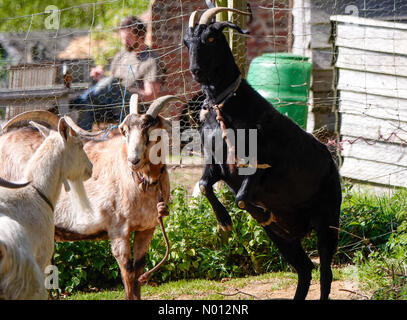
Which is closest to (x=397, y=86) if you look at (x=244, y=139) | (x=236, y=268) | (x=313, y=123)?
(x=313, y=123)

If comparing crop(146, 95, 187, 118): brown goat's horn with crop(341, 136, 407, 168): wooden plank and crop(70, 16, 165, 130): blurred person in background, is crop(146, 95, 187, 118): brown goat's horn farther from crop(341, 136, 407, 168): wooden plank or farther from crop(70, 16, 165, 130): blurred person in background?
crop(341, 136, 407, 168): wooden plank

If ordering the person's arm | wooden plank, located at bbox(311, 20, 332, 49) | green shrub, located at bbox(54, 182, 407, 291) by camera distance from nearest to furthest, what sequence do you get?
green shrub, located at bbox(54, 182, 407, 291) → the person's arm → wooden plank, located at bbox(311, 20, 332, 49)

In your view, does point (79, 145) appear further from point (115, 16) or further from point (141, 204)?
point (115, 16)

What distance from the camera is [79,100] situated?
333 inches

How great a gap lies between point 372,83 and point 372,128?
1.80 feet

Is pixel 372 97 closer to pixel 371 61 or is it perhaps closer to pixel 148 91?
pixel 371 61

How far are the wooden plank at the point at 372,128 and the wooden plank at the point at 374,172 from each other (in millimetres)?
328

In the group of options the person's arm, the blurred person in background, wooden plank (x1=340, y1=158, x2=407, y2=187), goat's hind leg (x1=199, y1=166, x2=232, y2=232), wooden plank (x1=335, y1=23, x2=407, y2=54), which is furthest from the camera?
the person's arm

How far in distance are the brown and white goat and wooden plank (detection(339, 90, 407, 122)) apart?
2944 mm

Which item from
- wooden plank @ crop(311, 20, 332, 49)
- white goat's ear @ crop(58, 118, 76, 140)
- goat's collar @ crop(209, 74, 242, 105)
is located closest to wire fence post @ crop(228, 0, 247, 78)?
goat's collar @ crop(209, 74, 242, 105)

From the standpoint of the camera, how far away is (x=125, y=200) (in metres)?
5.89

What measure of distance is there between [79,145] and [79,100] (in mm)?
3473

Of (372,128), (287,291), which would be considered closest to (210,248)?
(287,291)

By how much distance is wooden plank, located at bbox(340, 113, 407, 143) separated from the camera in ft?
25.5
